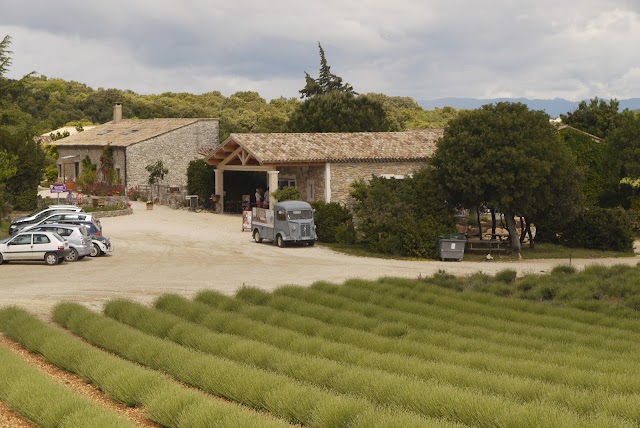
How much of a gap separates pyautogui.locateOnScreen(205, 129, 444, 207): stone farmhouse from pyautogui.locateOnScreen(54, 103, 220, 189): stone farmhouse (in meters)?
13.7

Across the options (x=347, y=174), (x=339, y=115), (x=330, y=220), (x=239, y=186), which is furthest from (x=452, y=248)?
(x=339, y=115)

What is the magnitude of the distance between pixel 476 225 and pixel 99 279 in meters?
20.1

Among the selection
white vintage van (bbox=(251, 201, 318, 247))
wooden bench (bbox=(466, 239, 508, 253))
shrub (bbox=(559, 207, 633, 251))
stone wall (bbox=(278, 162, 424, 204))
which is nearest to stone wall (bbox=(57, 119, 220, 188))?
stone wall (bbox=(278, 162, 424, 204))

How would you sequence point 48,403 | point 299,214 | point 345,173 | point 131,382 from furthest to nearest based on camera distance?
point 345,173, point 299,214, point 131,382, point 48,403

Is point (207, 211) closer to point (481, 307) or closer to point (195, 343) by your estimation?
point (481, 307)

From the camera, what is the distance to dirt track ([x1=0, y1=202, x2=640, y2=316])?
24.7 meters

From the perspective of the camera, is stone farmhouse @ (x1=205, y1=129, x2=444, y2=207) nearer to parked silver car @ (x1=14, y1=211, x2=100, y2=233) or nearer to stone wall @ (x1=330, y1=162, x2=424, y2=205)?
stone wall @ (x1=330, y1=162, x2=424, y2=205)

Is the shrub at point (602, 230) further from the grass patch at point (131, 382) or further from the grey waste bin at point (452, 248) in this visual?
the grass patch at point (131, 382)

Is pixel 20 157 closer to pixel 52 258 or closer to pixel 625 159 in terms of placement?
pixel 52 258

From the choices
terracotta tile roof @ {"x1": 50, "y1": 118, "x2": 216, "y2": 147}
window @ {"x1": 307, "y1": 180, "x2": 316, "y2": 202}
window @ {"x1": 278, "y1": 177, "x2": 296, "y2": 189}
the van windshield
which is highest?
terracotta tile roof @ {"x1": 50, "y1": 118, "x2": 216, "y2": 147}

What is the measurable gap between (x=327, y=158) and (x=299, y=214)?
8192 mm

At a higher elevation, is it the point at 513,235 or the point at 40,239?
the point at 40,239

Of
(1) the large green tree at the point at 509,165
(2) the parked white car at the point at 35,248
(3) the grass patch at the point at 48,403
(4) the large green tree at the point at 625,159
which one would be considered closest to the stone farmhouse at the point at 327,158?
(4) the large green tree at the point at 625,159

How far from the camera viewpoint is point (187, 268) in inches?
1188
